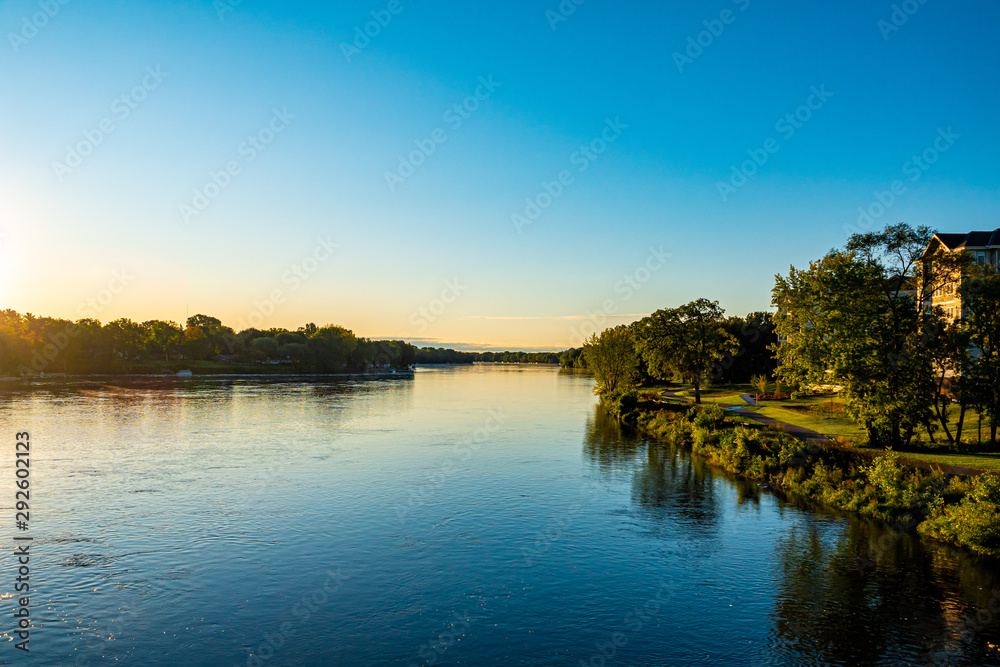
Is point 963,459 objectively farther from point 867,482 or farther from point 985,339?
point 985,339

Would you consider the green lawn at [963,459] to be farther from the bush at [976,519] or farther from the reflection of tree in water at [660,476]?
the reflection of tree in water at [660,476]

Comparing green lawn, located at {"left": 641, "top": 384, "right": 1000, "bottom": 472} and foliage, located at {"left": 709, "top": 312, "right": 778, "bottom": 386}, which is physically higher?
foliage, located at {"left": 709, "top": 312, "right": 778, "bottom": 386}

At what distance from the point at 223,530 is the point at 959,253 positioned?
145 feet

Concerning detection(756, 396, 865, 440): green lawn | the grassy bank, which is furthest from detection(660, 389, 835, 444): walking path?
the grassy bank

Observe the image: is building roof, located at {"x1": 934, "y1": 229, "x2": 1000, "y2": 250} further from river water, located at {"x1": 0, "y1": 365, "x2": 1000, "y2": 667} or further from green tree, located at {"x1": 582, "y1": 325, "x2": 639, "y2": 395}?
river water, located at {"x1": 0, "y1": 365, "x2": 1000, "y2": 667}

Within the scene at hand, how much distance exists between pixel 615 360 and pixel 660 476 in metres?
63.6

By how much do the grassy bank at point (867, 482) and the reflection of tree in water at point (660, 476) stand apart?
3.10m

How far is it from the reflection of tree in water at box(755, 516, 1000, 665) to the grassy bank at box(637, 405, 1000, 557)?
1.20 meters

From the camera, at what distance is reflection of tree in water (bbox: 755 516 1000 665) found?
19.0 meters

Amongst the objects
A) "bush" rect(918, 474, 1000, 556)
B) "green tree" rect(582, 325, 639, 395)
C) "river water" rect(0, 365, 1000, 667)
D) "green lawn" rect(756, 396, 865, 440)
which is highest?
"green tree" rect(582, 325, 639, 395)

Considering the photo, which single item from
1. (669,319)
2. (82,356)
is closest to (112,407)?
(669,319)

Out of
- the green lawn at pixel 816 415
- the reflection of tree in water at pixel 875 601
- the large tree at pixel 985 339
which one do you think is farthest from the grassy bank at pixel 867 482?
the large tree at pixel 985 339

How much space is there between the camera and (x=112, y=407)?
82250 mm

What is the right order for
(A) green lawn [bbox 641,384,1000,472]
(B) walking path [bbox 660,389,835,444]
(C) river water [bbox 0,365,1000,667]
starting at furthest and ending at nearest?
(B) walking path [bbox 660,389,835,444] → (A) green lawn [bbox 641,384,1000,472] → (C) river water [bbox 0,365,1000,667]
